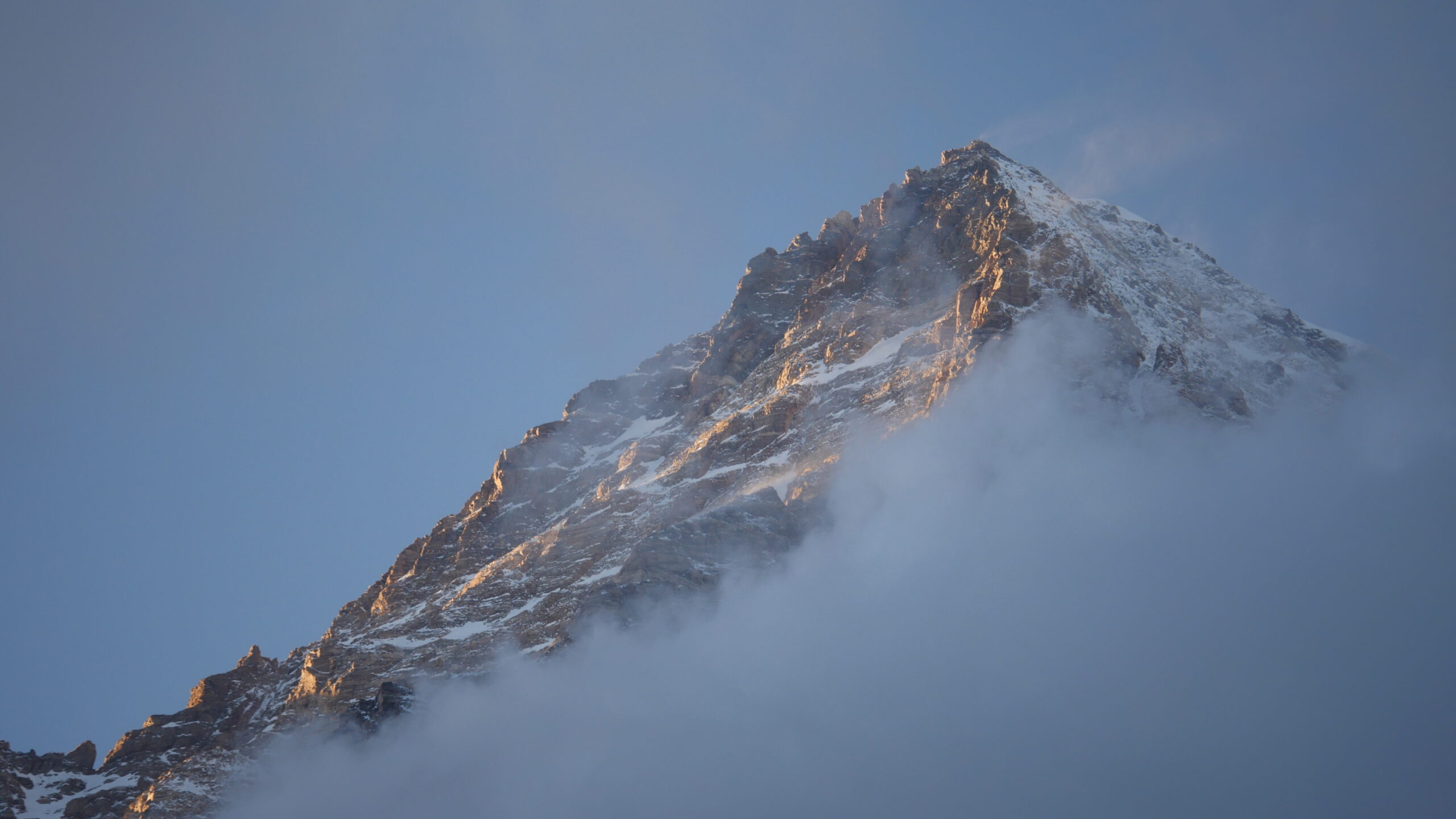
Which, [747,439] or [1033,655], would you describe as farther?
[747,439]

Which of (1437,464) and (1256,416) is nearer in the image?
(1437,464)

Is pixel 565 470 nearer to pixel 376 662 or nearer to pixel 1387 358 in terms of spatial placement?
pixel 376 662

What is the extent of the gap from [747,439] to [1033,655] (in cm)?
4647

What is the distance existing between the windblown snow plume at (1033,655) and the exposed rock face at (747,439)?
437cm

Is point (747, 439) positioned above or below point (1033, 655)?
above

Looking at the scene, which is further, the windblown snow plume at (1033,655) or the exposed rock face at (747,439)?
the exposed rock face at (747,439)

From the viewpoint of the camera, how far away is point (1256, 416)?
100 metres

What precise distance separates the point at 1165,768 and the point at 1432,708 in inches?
673

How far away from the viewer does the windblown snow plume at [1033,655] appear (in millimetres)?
70938

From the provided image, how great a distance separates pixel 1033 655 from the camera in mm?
82250

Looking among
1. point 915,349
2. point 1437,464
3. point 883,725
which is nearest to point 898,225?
point 915,349

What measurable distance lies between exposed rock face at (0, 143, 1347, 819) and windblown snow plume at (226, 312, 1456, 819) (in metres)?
4.37

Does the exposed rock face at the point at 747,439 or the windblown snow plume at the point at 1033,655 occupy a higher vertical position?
the exposed rock face at the point at 747,439

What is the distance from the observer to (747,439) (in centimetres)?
11994
